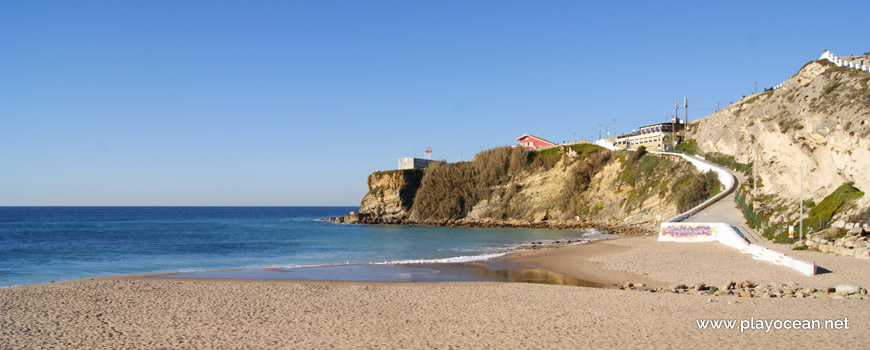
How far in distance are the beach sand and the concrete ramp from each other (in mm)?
2413

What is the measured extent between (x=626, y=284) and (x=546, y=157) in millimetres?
53735

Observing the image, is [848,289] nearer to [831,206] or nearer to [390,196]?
[831,206]

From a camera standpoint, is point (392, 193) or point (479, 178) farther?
point (392, 193)

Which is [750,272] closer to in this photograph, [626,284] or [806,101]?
[626,284]

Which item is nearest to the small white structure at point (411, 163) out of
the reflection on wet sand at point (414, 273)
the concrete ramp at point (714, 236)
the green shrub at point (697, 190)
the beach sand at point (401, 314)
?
the green shrub at point (697, 190)

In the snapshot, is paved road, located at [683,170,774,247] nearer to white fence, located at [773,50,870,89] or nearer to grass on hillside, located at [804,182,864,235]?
grass on hillside, located at [804,182,864,235]

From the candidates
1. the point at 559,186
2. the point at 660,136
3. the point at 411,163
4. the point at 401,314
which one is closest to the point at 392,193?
the point at 411,163

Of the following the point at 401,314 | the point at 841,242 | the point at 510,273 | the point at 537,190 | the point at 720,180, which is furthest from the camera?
the point at 537,190

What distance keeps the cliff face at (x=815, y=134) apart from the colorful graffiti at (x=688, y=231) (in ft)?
11.9

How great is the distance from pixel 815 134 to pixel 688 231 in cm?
735

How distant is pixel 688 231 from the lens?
94.8ft

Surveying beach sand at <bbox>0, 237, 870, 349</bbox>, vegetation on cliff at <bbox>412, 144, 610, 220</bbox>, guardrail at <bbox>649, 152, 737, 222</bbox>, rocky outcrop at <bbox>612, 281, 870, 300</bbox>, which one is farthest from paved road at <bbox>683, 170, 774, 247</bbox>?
vegetation on cliff at <bbox>412, 144, 610, 220</bbox>

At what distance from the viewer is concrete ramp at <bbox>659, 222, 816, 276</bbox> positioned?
19891 mm

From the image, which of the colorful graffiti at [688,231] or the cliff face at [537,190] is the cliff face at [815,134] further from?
the cliff face at [537,190]
